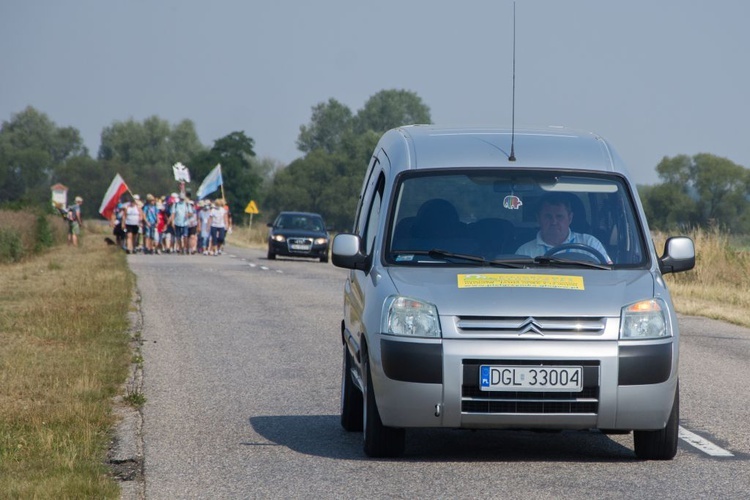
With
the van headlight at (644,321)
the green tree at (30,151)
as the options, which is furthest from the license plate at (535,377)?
the green tree at (30,151)

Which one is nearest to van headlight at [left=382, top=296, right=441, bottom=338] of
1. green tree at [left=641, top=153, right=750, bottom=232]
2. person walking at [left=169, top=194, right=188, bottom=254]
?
person walking at [left=169, top=194, right=188, bottom=254]

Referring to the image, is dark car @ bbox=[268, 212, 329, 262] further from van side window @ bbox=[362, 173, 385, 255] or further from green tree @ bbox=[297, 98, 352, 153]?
green tree @ bbox=[297, 98, 352, 153]

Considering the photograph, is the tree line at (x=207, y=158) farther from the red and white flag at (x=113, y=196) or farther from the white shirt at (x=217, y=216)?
the white shirt at (x=217, y=216)

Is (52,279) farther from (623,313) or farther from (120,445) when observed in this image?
(623,313)

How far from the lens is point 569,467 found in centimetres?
697

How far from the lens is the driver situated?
7.51 m

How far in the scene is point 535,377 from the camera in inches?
261

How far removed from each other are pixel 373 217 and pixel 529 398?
2031 millimetres

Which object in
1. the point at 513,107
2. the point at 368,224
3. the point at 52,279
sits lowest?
the point at 52,279

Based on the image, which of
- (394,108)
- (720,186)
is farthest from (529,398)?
(394,108)

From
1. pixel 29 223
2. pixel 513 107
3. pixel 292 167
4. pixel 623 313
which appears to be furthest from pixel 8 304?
pixel 292 167

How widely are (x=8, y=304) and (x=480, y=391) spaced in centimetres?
1301

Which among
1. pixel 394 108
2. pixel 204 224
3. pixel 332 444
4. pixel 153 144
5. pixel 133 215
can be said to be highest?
pixel 394 108

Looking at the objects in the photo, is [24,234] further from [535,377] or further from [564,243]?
[535,377]
